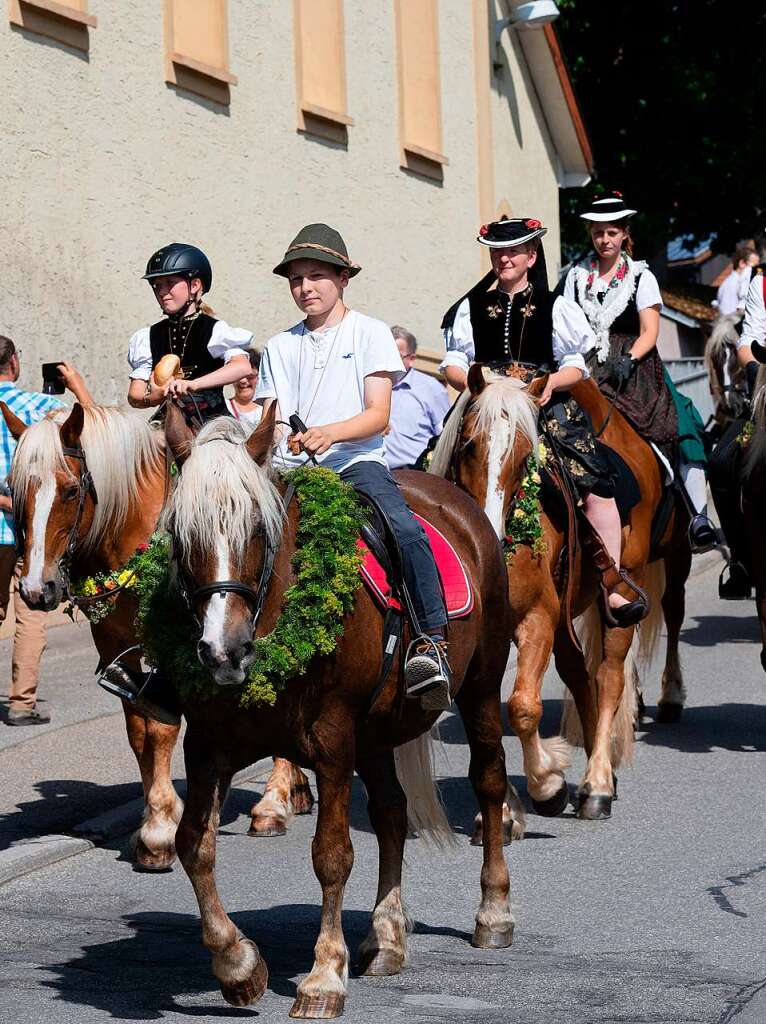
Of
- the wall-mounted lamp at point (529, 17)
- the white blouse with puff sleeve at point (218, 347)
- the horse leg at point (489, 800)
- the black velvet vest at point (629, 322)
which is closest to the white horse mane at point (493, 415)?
the white blouse with puff sleeve at point (218, 347)

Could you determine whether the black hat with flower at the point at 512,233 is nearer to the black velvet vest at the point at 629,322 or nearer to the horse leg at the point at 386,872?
the black velvet vest at the point at 629,322

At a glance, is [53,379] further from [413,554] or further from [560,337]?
[413,554]

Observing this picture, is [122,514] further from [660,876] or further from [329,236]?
[660,876]

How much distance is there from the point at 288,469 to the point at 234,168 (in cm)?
1207

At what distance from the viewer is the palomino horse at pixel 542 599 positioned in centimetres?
837

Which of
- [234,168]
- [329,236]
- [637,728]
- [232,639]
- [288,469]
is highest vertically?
[234,168]

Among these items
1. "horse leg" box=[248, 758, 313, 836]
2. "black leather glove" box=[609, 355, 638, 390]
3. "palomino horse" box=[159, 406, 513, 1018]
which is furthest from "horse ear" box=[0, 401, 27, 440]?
"black leather glove" box=[609, 355, 638, 390]

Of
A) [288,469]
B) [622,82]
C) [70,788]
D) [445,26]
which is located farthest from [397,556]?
[622,82]

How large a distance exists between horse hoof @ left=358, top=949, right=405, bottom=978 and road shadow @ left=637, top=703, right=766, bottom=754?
473 centimetres

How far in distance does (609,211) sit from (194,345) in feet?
10.6

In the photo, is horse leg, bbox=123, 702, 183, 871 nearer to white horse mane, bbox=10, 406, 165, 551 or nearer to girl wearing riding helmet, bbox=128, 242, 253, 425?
white horse mane, bbox=10, 406, 165, 551

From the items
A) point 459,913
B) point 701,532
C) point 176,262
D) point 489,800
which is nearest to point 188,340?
point 176,262

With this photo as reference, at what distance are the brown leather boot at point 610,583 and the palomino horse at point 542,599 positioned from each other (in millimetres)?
63

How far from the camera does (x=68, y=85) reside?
50.3 feet
